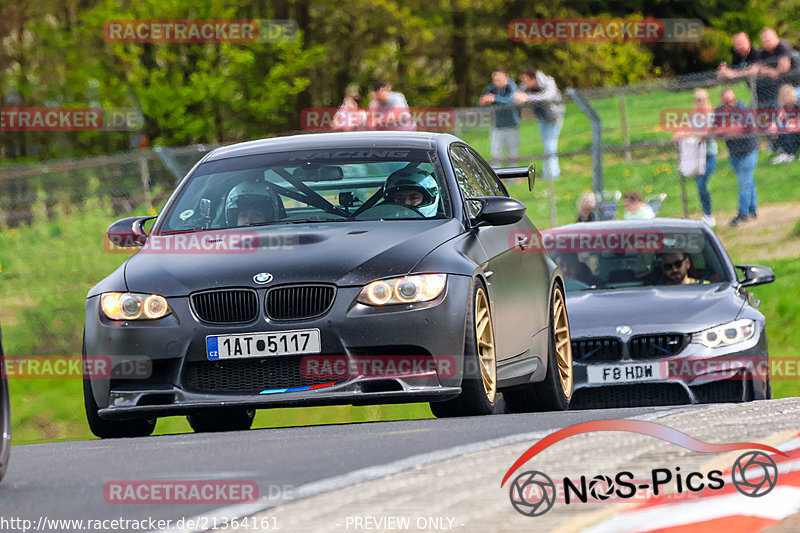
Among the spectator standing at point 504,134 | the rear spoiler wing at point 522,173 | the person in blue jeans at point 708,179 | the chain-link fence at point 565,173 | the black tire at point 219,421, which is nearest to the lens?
the black tire at point 219,421

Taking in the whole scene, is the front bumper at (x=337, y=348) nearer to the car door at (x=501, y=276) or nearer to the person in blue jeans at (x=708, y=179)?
the car door at (x=501, y=276)

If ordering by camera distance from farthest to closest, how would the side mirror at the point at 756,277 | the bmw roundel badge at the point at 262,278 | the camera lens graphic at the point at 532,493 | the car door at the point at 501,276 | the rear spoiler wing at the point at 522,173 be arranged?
the side mirror at the point at 756,277 → the rear spoiler wing at the point at 522,173 → the car door at the point at 501,276 → the bmw roundel badge at the point at 262,278 → the camera lens graphic at the point at 532,493

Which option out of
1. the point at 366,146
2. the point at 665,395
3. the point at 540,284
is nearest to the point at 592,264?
the point at 665,395

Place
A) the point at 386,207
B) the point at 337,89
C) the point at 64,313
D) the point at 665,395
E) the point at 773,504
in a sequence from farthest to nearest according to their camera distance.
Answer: the point at 337,89
the point at 64,313
the point at 665,395
the point at 386,207
the point at 773,504

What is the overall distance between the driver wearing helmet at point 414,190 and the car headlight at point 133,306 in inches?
62.5

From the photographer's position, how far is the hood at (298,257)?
8648mm

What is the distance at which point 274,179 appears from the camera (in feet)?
32.9

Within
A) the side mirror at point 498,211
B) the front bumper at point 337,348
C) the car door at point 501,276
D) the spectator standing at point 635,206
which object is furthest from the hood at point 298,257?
the spectator standing at point 635,206

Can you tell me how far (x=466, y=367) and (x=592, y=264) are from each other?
15.6ft

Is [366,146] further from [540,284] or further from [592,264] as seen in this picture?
[592,264]

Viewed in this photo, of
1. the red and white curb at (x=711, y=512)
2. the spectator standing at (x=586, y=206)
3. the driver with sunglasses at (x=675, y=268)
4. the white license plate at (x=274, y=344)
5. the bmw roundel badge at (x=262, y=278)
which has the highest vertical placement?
the red and white curb at (x=711, y=512)

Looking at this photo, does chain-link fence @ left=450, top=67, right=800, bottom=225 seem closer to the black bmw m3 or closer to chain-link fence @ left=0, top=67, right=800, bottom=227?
chain-link fence @ left=0, top=67, right=800, bottom=227

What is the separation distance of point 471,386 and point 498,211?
1.21m

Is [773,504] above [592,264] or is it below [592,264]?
above
